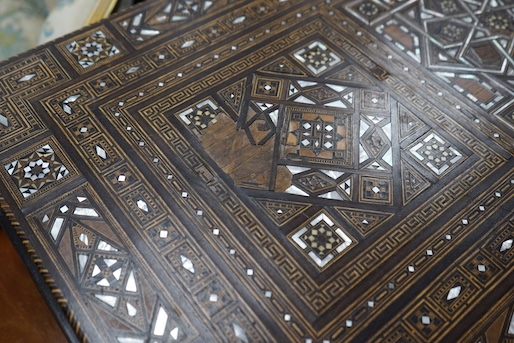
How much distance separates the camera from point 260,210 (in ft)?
3.50

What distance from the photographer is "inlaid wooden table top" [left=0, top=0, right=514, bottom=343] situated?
95 centimetres

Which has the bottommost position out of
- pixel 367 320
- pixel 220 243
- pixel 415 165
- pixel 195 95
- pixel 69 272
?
pixel 367 320

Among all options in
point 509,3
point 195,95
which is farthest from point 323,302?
point 509,3

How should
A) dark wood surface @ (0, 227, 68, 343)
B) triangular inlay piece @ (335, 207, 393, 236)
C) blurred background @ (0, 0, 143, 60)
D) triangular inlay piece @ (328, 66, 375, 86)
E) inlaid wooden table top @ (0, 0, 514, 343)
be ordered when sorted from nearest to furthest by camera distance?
inlaid wooden table top @ (0, 0, 514, 343)
triangular inlay piece @ (335, 207, 393, 236)
triangular inlay piece @ (328, 66, 375, 86)
dark wood surface @ (0, 227, 68, 343)
blurred background @ (0, 0, 143, 60)

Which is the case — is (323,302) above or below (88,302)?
below

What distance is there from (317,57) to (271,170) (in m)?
0.36

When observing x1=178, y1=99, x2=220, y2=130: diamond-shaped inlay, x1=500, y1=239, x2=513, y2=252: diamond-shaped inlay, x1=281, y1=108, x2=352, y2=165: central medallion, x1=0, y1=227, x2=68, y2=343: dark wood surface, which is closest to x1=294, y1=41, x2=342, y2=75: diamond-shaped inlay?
x1=281, y1=108, x2=352, y2=165: central medallion

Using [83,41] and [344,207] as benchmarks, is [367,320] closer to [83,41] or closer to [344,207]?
[344,207]

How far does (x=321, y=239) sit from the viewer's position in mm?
1031

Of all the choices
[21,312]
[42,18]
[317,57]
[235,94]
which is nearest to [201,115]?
[235,94]

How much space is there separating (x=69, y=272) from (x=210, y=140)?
1.28 feet

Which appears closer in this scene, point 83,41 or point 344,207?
point 344,207

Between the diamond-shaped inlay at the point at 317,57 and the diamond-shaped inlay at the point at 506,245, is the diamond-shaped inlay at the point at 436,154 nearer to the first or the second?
the diamond-shaped inlay at the point at 506,245

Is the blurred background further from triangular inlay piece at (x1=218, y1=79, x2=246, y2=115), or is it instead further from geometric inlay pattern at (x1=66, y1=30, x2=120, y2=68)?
triangular inlay piece at (x1=218, y1=79, x2=246, y2=115)
